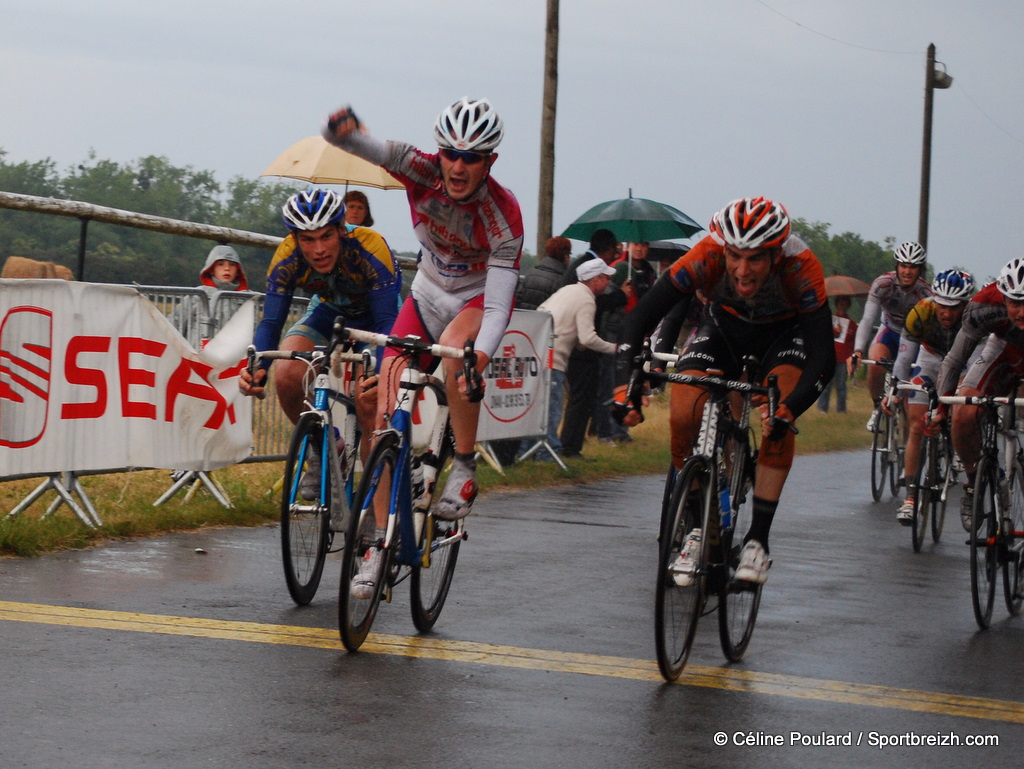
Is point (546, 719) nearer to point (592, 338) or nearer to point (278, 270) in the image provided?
point (278, 270)

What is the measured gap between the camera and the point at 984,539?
27.2 ft

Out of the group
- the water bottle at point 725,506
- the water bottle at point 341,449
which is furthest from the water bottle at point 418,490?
the water bottle at point 725,506

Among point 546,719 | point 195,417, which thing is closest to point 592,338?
point 195,417

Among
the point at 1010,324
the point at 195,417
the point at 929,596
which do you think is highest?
the point at 1010,324

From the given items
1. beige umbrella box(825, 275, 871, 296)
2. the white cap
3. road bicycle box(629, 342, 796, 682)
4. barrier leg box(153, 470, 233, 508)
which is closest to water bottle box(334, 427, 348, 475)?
road bicycle box(629, 342, 796, 682)

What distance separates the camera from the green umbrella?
67.7ft

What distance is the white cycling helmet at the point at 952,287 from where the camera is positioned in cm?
1138

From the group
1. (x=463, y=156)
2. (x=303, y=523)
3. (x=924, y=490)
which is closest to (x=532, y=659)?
(x=303, y=523)

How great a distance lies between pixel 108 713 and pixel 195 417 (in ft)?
17.9

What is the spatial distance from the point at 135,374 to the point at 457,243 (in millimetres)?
3634

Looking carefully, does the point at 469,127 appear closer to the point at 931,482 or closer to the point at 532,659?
the point at 532,659

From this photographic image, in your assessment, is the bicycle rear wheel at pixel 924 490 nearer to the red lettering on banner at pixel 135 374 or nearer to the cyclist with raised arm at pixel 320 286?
the cyclist with raised arm at pixel 320 286

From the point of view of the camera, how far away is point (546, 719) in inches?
210

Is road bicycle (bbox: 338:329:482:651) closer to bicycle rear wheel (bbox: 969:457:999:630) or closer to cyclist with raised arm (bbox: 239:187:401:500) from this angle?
cyclist with raised arm (bbox: 239:187:401:500)
